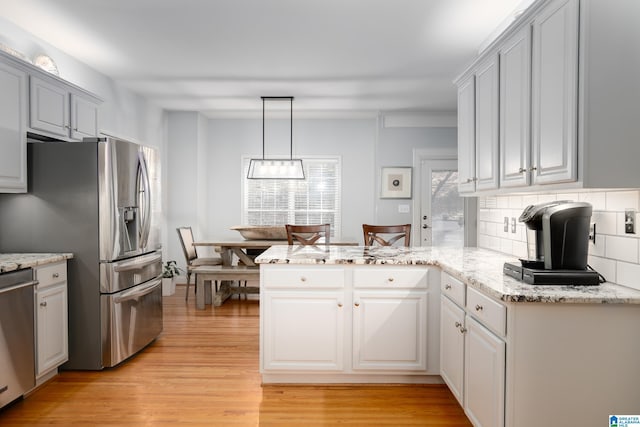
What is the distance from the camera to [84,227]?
3.16m

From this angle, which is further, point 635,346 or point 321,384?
point 321,384

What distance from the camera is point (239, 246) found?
5.22 m

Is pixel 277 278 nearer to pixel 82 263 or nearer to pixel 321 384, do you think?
pixel 321 384

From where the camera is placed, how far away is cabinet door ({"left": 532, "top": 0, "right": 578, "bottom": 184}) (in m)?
1.83

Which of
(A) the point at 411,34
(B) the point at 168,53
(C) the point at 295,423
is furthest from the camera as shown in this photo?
(B) the point at 168,53

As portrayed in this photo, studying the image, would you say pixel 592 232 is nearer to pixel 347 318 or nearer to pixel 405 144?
pixel 347 318

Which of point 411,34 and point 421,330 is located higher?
point 411,34

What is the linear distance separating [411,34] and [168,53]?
2158 mm

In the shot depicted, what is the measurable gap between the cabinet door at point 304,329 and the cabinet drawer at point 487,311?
88cm

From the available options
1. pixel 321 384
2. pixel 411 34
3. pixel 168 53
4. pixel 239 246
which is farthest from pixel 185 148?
pixel 321 384

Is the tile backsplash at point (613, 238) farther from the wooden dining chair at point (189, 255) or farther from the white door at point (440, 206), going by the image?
the wooden dining chair at point (189, 255)

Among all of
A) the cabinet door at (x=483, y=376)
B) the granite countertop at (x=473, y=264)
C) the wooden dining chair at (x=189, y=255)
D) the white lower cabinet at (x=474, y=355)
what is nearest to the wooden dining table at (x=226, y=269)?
the wooden dining chair at (x=189, y=255)

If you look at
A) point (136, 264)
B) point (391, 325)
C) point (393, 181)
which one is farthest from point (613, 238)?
point (393, 181)

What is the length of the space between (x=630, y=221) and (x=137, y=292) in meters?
3.28
